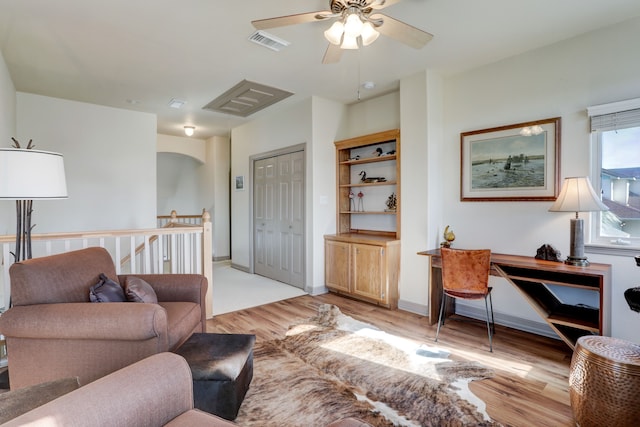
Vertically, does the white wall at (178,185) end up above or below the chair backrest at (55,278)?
above

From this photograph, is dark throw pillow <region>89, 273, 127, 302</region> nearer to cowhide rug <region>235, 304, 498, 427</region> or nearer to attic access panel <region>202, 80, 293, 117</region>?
cowhide rug <region>235, 304, 498, 427</region>

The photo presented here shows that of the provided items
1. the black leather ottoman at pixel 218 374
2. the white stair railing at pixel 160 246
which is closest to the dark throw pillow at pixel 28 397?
the black leather ottoman at pixel 218 374

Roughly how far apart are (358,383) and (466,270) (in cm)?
138

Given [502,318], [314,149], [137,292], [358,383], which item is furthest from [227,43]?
[502,318]

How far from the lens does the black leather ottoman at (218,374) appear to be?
167cm

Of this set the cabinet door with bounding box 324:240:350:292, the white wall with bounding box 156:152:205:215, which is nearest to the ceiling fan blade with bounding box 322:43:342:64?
the cabinet door with bounding box 324:240:350:292

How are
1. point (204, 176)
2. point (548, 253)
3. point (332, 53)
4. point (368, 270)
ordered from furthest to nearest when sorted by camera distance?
point (204, 176) < point (368, 270) < point (548, 253) < point (332, 53)

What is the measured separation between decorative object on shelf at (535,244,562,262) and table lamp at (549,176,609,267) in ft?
0.57

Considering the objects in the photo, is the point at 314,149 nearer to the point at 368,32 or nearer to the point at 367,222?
the point at 367,222

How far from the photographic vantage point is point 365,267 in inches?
155

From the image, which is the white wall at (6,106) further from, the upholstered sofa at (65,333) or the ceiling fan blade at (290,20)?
the ceiling fan blade at (290,20)

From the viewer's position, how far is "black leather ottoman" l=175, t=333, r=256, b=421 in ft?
5.48

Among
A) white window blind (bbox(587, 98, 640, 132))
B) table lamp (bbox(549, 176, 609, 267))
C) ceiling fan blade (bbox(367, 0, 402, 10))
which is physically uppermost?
ceiling fan blade (bbox(367, 0, 402, 10))

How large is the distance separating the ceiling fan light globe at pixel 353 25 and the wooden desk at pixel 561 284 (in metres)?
2.24
